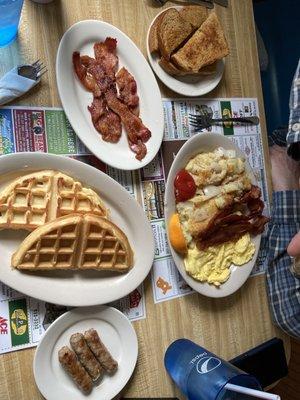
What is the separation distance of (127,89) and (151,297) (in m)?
0.56

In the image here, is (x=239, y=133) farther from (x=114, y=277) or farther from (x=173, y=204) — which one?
(x=114, y=277)

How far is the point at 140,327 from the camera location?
121 cm

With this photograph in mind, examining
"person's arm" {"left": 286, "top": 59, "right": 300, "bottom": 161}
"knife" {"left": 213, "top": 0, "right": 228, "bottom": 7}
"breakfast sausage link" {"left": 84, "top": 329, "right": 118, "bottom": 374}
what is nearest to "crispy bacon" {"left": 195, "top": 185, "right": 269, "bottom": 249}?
"person's arm" {"left": 286, "top": 59, "right": 300, "bottom": 161}

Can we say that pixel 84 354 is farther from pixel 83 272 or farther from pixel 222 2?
pixel 222 2

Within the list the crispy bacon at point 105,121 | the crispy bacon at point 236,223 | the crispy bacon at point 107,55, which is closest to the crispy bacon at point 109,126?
the crispy bacon at point 105,121

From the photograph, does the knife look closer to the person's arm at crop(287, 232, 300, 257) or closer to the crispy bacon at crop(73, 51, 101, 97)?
the crispy bacon at crop(73, 51, 101, 97)

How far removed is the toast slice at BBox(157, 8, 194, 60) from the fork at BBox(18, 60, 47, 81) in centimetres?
33

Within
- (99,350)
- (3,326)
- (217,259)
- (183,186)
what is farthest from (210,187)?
(3,326)

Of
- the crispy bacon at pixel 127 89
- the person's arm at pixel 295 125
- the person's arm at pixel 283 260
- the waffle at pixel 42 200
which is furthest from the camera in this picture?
the person's arm at pixel 283 260

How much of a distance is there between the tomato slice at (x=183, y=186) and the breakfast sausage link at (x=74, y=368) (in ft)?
1.56

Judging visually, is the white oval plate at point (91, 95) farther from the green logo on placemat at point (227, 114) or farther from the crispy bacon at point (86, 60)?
the green logo on placemat at point (227, 114)

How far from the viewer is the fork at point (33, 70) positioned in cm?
105

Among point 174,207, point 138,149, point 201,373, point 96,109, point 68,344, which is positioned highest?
point 96,109

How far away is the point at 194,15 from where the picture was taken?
1320mm
